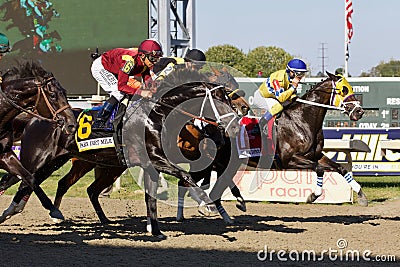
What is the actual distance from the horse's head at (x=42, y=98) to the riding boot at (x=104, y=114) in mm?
854

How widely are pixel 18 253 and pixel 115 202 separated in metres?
4.71

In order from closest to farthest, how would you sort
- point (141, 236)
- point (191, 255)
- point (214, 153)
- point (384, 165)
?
point (191, 255) → point (141, 236) → point (214, 153) → point (384, 165)

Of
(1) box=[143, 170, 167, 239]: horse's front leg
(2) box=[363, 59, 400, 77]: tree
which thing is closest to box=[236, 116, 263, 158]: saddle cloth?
(1) box=[143, 170, 167, 239]: horse's front leg

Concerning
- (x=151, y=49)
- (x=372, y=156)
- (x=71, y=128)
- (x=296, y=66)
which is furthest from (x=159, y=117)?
(x=372, y=156)

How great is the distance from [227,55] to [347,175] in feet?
142

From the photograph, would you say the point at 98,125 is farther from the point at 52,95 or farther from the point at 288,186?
the point at 288,186

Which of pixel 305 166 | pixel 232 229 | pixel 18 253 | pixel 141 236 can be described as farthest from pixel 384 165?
pixel 18 253

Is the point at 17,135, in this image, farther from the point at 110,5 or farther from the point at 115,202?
the point at 110,5

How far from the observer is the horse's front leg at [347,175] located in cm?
917

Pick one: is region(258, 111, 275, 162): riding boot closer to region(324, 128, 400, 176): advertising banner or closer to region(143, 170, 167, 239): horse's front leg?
region(143, 170, 167, 239): horse's front leg

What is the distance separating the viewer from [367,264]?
6.25 metres

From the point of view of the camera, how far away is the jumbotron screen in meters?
19.0

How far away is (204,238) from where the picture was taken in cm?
776

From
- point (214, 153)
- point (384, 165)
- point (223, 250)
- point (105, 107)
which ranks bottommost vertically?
point (384, 165)
